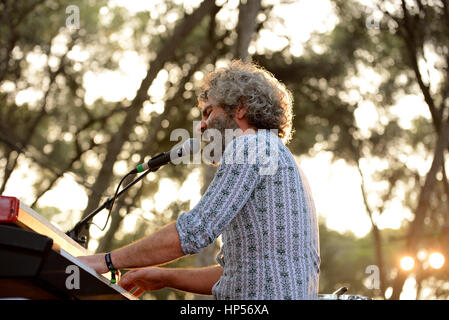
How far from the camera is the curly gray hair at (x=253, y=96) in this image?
106 inches

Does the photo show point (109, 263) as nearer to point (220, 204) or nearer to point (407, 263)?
point (220, 204)

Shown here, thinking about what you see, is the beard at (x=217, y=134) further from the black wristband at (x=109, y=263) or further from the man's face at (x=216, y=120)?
the black wristband at (x=109, y=263)

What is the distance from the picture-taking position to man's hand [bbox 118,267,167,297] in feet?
8.71

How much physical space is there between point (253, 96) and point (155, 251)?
0.85m

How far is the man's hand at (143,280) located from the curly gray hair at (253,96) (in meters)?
0.75

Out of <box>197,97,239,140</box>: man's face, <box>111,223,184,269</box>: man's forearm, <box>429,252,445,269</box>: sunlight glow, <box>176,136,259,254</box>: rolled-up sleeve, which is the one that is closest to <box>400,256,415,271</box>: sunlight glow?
<box>429,252,445,269</box>: sunlight glow

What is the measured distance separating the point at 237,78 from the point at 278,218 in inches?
28.6

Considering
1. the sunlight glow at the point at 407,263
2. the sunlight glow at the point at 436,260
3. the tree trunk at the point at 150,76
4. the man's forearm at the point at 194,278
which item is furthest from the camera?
the sunlight glow at the point at 436,260

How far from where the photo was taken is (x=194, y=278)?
286cm

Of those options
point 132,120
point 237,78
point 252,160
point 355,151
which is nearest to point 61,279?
point 252,160

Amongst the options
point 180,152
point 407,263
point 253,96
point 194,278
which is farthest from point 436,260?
point 180,152

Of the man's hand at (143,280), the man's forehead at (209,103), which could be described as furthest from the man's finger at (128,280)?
the man's forehead at (209,103)

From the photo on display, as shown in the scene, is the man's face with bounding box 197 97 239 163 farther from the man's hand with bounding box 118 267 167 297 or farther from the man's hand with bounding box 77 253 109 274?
the man's hand with bounding box 77 253 109 274

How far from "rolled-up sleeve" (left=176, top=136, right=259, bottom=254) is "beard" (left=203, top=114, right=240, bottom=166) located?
1.08 ft
